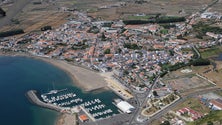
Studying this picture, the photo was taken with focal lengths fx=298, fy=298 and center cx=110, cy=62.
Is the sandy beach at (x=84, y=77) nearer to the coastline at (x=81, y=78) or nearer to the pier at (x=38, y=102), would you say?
the coastline at (x=81, y=78)

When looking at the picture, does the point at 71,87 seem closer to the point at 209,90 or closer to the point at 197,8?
the point at 209,90

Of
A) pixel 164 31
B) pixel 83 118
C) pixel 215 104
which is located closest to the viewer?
pixel 83 118

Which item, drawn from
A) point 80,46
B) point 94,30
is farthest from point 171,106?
point 94,30

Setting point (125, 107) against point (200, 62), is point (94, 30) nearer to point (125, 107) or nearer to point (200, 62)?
point (200, 62)

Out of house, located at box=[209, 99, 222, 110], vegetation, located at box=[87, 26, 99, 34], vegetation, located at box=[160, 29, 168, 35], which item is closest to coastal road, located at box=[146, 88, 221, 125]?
house, located at box=[209, 99, 222, 110]

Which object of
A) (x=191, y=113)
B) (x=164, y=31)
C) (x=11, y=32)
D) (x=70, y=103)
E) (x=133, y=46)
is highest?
(x=11, y=32)

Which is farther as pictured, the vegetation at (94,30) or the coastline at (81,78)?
the vegetation at (94,30)

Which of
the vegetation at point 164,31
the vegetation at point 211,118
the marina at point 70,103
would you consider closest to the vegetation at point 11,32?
the marina at point 70,103

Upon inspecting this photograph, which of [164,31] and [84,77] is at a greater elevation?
[164,31]
